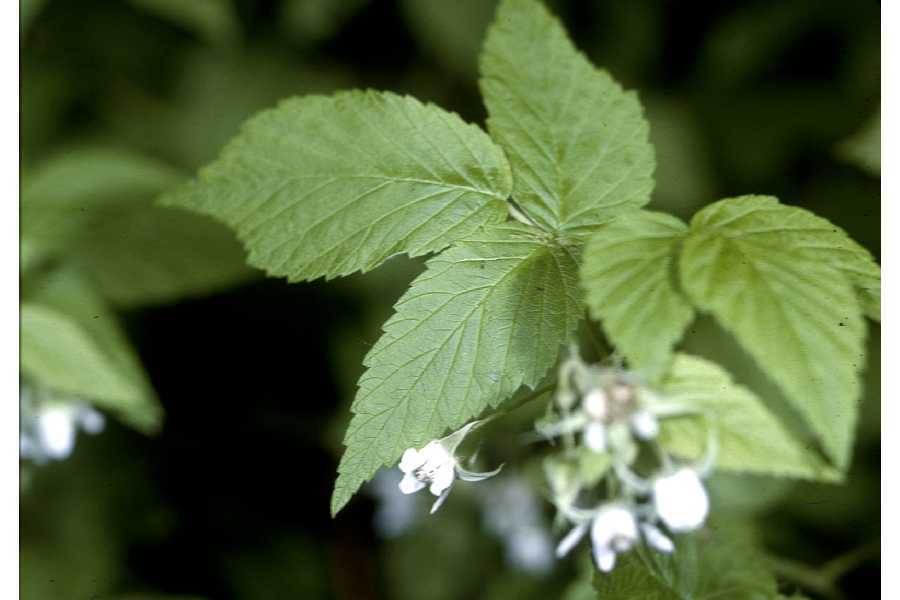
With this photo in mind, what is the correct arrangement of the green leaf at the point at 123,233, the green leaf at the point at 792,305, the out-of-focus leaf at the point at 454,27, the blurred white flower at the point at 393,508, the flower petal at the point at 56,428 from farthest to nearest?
the out-of-focus leaf at the point at 454,27 < the blurred white flower at the point at 393,508 < the green leaf at the point at 123,233 < the flower petal at the point at 56,428 < the green leaf at the point at 792,305

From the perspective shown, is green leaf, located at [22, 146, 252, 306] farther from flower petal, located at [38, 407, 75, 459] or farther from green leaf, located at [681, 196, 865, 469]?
green leaf, located at [681, 196, 865, 469]

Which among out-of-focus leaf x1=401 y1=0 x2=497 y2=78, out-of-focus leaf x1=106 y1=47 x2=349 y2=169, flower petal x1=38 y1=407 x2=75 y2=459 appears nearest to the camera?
flower petal x1=38 y1=407 x2=75 y2=459

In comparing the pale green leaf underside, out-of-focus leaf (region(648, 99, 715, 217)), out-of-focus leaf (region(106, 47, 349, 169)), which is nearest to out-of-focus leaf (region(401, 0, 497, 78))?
out-of-focus leaf (region(106, 47, 349, 169))

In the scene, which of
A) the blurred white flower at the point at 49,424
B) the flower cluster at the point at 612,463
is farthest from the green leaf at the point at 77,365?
the flower cluster at the point at 612,463

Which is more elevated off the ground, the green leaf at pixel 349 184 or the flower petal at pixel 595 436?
the green leaf at pixel 349 184

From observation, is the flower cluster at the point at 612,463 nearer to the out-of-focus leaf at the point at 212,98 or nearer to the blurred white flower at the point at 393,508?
the blurred white flower at the point at 393,508
